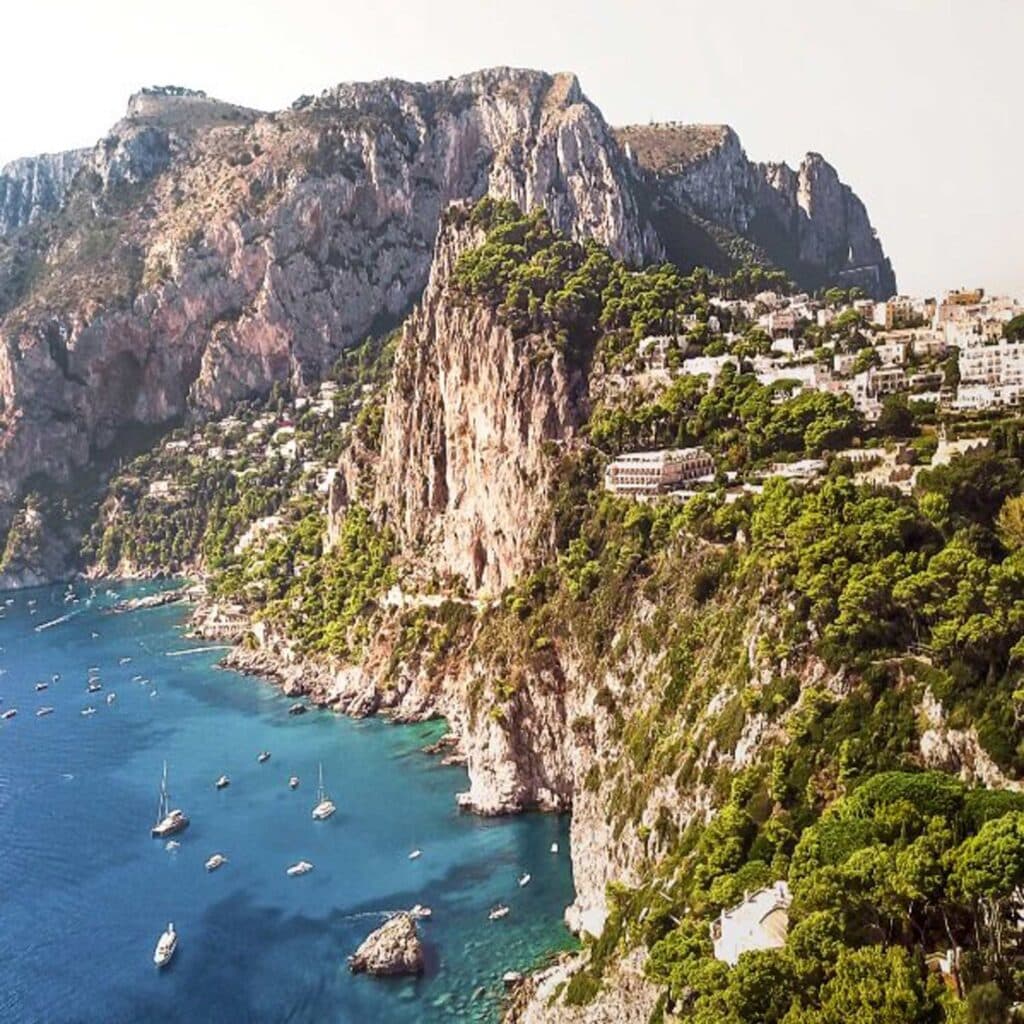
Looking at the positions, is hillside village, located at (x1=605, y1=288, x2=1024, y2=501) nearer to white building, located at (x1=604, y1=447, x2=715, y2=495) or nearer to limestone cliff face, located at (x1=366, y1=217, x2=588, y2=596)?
white building, located at (x1=604, y1=447, x2=715, y2=495)

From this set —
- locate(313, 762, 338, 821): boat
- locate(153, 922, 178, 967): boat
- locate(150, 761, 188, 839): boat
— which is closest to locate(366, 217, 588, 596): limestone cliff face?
locate(313, 762, 338, 821): boat

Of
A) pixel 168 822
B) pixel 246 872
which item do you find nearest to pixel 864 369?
pixel 246 872

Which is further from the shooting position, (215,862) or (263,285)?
(263,285)

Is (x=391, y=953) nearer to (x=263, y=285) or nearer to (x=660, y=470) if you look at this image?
(x=660, y=470)

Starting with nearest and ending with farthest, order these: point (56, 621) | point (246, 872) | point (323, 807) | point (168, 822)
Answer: point (246, 872) → point (168, 822) → point (323, 807) → point (56, 621)

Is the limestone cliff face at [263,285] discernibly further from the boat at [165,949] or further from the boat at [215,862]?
the boat at [165,949]

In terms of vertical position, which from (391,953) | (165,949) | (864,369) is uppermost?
(864,369)
